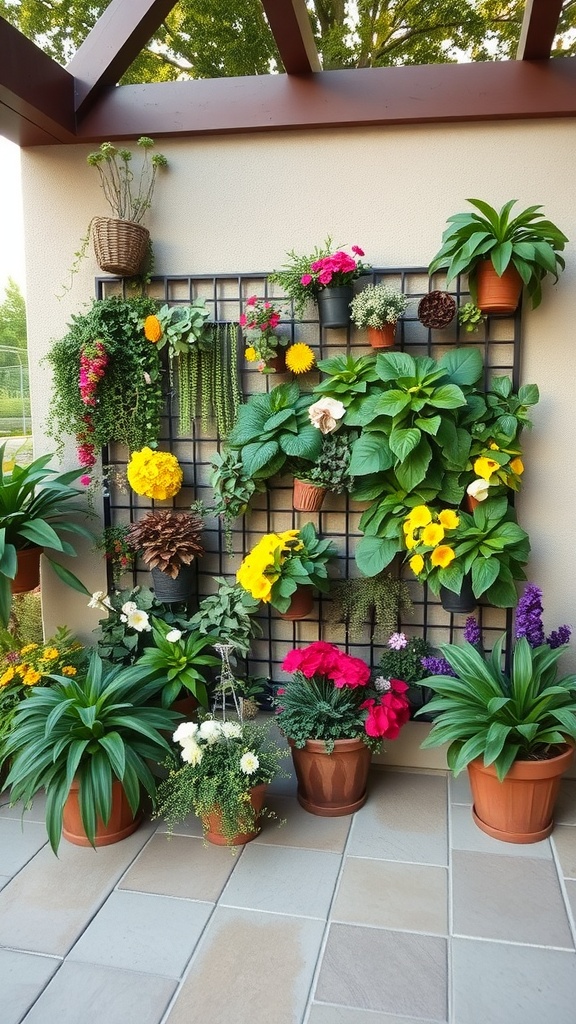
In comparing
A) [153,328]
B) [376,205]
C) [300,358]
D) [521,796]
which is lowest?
[521,796]

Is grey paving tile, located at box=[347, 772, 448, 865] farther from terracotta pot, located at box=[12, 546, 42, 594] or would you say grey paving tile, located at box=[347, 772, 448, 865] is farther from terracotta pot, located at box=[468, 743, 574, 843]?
terracotta pot, located at box=[12, 546, 42, 594]

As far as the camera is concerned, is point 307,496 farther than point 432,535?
Yes

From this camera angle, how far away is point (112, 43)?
261cm

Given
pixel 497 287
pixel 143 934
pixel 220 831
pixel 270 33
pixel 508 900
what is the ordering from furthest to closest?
pixel 270 33 → pixel 497 287 → pixel 220 831 → pixel 508 900 → pixel 143 934

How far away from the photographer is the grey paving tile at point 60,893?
192 centimetres

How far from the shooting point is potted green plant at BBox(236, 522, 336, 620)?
2.45 metres

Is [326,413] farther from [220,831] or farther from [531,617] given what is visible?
[220,831]

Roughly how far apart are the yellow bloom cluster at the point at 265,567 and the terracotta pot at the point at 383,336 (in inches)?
31.0

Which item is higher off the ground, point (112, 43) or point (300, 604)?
point (112, 43)

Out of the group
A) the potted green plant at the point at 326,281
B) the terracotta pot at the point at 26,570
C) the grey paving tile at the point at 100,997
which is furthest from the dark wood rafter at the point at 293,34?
the grey paving tile at the point at 100,997

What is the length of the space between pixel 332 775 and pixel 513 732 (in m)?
0.65

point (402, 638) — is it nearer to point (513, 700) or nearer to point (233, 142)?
point (513, 700)

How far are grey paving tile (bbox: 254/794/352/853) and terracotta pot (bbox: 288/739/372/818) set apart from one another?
34 millimetres

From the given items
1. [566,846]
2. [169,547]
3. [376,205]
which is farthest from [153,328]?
[566,846]
